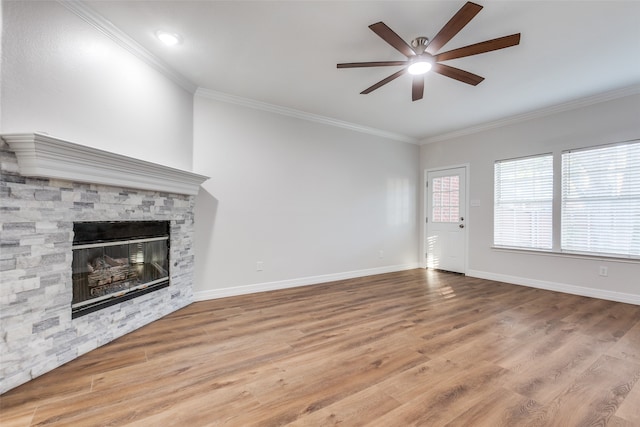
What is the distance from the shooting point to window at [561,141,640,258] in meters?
3.54

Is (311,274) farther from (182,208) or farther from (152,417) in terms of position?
(152,417)

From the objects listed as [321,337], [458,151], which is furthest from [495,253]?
[321,337]

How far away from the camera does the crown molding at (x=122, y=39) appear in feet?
7.06

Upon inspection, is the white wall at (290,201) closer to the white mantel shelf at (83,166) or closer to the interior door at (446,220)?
the interior door at (446,220)

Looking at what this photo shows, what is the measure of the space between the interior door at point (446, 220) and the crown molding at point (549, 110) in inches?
26.5

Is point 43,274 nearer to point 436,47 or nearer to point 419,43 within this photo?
point 436,47

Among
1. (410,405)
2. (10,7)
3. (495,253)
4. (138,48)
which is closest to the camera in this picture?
(410,405)

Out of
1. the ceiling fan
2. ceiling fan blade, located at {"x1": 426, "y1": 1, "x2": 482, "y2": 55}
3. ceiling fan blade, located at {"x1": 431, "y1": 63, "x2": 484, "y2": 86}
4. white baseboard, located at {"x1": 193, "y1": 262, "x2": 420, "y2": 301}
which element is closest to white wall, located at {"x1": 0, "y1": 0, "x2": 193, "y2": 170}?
white baseboard, located at {"x1": 193, "y1": 262, "x2": 420, "y2": 301}

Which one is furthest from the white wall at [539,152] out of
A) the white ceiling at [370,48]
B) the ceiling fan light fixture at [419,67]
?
the ceiling fan light fixture at [419,67]

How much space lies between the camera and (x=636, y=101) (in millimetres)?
3512

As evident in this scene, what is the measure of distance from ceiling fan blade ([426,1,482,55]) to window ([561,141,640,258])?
324 cm

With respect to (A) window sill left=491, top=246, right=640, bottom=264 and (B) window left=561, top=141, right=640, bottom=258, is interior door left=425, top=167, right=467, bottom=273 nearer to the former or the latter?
(A) window sill left=491, top=246, right=640, bottom=264

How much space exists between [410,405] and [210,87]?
12.5 ft

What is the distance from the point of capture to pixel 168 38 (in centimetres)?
256
